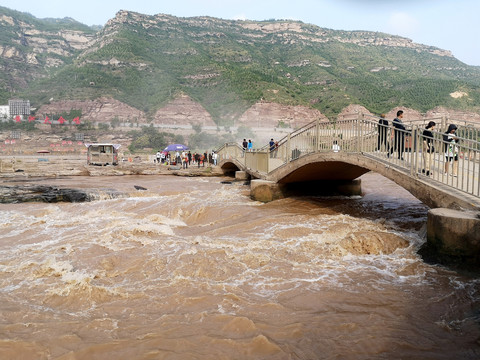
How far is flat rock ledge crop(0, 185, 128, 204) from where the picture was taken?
15062 mm

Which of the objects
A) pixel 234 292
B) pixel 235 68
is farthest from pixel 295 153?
pixel 235 68

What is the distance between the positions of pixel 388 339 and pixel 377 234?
428 centimetres

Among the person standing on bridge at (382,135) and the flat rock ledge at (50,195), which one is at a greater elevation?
the person standing on bridge at (382,135)

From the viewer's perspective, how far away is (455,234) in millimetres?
6355

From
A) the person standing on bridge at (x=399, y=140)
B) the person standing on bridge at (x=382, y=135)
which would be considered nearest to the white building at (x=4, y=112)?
the person standing on bridge at (x=382, y=135)

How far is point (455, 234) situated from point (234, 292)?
3726mm

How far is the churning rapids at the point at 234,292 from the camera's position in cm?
436

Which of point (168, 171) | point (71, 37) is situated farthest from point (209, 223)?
point (71, 37)

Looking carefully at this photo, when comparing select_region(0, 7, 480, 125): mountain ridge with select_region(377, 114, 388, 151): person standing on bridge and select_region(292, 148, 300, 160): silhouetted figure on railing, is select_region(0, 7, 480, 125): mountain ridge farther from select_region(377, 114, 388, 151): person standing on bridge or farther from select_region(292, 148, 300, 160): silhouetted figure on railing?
select_region(377, 114, 388, 151): person standing on bridge

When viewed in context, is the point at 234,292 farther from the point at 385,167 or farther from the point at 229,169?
the point at 229,169

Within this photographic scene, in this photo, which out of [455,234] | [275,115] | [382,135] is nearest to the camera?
[455,234]

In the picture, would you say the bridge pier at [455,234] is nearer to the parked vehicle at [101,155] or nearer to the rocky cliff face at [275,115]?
the parked vehicle at [101,155]

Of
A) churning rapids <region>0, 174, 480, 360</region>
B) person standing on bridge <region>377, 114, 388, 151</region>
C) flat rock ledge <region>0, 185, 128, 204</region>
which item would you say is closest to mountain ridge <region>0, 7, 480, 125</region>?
flat rock ledge <region>0, 185, 128, 204</region>

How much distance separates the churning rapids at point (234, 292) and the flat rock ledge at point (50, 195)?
Answer: 4.36 m
